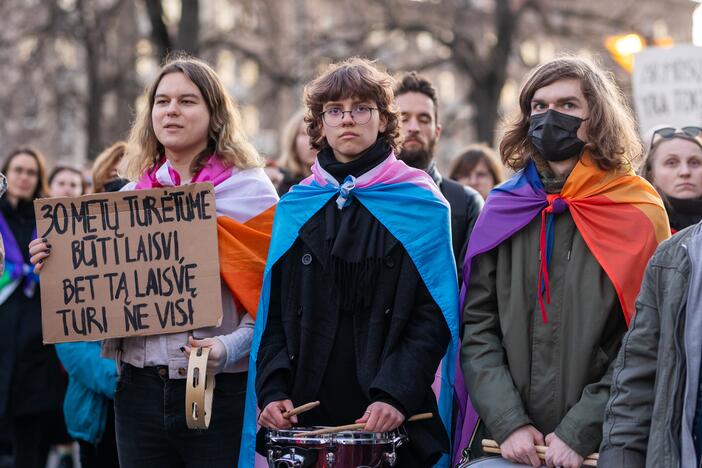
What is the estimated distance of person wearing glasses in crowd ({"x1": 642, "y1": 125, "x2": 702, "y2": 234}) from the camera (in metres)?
5.11

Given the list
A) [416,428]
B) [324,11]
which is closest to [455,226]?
[416,428]

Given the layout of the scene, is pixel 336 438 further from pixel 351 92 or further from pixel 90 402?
pixel 90 402

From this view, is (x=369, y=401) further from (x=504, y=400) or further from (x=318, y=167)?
(x=318, y=167)

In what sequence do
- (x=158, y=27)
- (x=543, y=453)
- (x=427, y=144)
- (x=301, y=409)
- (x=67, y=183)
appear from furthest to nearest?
(x=158, y=27) < (x=67, y=183) < (x=427, y=144) < (x=301, y=409) < (x=543, y=453)

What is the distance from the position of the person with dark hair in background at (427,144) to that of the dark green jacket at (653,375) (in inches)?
71.3

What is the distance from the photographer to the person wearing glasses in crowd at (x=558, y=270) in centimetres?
359

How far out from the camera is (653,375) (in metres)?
3.31

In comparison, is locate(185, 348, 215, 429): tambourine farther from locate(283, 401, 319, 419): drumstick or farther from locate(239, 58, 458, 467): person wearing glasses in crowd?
locate(283, 401, 319, 419): drumstick

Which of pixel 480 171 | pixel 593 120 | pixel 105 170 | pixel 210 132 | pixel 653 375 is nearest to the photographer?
pixel 653 375

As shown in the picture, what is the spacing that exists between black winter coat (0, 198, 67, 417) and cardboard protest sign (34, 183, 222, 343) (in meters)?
2.77

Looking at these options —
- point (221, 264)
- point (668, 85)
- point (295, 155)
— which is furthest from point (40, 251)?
point (668, 85)

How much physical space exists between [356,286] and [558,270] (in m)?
0.76

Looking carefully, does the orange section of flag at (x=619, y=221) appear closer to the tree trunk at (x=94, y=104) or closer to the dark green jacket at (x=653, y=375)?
the dark green jacket at (x=653, y=375)

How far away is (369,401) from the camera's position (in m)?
3.80
